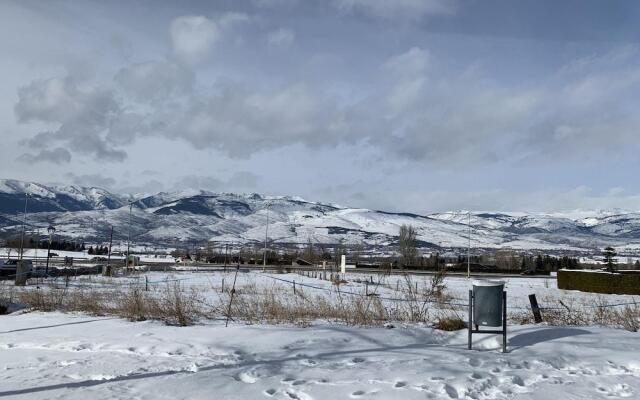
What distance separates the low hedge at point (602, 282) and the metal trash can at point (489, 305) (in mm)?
27397

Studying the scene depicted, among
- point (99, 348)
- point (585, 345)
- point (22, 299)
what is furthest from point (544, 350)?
point (22, 299)

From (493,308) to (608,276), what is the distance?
28.4 metres

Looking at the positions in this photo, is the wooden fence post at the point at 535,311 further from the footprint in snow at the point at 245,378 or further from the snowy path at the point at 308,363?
the footprint in snow at the point at 245,378

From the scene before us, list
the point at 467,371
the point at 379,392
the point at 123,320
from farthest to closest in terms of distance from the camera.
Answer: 1. the point at 123,320
2. the point at 467,371
3. the point at 379,392

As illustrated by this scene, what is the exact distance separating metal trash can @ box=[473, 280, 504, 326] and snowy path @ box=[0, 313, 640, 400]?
1.73 feet

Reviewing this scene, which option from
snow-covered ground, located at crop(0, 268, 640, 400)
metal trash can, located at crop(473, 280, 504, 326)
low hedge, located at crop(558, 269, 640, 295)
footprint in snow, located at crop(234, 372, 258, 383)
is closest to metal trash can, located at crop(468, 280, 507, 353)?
metal trash can, located at crop(473, 280, 504, 326)

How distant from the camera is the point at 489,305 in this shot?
9.64m

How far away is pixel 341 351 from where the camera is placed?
923 centimetres

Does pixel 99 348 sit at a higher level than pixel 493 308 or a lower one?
lower

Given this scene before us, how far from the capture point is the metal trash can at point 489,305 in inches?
377

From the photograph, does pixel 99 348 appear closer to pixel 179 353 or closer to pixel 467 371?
pixel 179 353

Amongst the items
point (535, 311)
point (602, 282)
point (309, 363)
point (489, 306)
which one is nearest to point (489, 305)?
point (489, 306)

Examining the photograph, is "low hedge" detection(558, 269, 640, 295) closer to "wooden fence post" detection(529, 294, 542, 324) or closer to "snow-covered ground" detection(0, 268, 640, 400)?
"wooden fence post" detection(529, 294, 542, 324)

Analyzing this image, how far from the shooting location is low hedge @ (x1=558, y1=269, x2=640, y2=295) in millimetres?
32719
